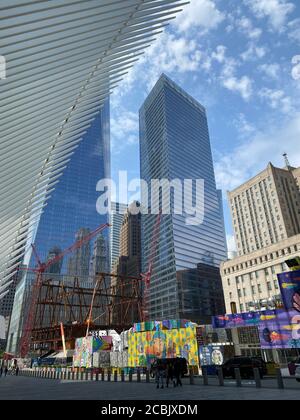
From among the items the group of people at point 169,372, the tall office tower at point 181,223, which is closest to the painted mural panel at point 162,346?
the group of people at point 169,372

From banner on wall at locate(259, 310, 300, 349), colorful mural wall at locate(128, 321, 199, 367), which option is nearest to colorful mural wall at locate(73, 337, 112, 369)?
colorful mural wall at locate(128, 321, 199, 367)

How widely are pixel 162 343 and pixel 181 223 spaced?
11798 centimetres

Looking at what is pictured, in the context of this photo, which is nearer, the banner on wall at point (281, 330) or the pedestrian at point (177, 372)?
the pedestrian at point (177, 372)

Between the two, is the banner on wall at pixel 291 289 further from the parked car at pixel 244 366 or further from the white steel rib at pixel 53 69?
the white steel rib at pixel 53 69

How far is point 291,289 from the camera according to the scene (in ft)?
91.2

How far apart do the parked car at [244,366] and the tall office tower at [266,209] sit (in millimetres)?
85271

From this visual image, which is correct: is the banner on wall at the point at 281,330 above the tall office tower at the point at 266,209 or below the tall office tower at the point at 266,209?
below

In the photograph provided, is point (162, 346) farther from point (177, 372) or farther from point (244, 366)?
point (177, 372)

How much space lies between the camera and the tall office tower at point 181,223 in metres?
139

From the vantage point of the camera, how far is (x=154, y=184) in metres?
169

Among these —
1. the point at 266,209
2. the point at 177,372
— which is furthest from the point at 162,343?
the point at 266,209

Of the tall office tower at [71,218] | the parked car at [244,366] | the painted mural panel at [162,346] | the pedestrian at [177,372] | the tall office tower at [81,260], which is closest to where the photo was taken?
the pedestrian at [177,372]

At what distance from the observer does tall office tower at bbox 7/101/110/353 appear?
138 m
